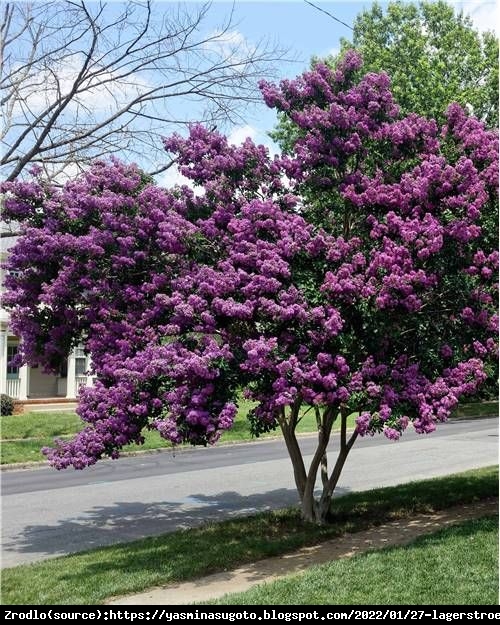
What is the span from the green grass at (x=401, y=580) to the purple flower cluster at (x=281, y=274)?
4.30 ft

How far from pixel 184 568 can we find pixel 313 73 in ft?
19.7

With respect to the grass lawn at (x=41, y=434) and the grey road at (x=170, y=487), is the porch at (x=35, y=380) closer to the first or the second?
the grass lawn at (x=41, y=434)

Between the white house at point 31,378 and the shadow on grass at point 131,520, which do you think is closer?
the shadow on grass at point 131,520

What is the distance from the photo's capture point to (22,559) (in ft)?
29.3

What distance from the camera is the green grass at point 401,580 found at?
19.6 ft

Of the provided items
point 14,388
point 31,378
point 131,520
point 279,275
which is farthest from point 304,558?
point 31,378

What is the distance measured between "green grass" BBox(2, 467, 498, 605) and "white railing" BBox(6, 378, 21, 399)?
864 inches

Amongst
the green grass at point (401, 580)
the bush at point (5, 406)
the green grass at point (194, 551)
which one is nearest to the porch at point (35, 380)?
the bush at point (5, 406)

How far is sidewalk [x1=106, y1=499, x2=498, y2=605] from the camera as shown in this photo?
672 cm

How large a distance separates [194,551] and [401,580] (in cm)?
283

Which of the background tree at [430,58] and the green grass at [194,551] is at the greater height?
the background tree at [430,58]

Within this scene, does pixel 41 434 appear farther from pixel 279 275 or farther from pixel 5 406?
pixel 279 275

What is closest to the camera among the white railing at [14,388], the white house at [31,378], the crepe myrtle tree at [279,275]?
the crepe myrtle tree at [279,275]

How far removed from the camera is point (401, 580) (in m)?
6.51
